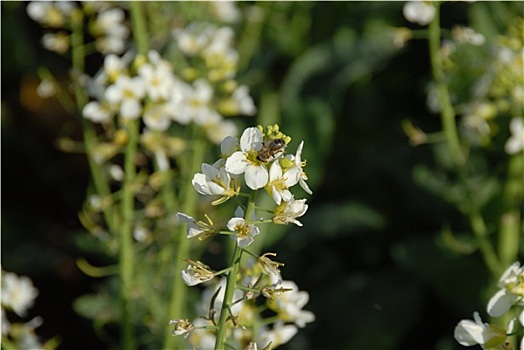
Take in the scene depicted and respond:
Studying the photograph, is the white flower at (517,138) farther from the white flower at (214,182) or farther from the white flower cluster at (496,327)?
the white flower at (214,182)

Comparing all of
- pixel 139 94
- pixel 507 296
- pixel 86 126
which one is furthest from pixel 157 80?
pixel 507 296

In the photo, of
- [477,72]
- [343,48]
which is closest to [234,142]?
[477,72]

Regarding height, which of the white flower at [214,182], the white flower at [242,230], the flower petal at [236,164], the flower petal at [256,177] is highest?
the flower petal at [236,164]

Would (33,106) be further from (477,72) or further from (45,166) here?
(477,72)

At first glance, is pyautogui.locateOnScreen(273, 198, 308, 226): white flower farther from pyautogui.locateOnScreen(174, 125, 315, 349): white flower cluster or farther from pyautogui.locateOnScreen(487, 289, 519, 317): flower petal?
pyautogui.locateOnScreen(487, 289, 519, 317): flower petal

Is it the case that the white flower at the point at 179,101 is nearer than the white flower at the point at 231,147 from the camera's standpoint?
No

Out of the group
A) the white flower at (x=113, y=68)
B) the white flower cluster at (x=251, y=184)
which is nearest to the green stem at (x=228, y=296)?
the white flower cluster at (x=251, y=184)
